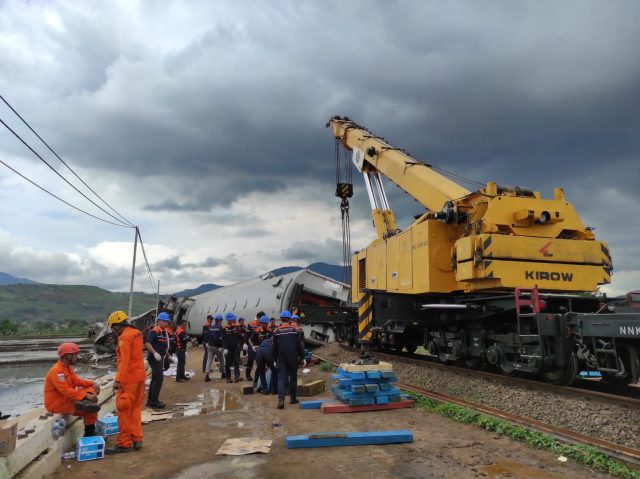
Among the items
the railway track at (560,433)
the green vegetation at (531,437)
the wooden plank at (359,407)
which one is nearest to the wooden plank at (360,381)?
the wooden plank at (359,407)

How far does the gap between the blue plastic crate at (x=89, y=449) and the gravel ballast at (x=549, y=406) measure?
532 cm

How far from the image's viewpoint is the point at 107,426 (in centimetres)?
598

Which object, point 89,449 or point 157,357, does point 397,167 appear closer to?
point 157,357

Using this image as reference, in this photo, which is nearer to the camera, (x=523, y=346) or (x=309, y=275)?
(x=523, y=346)

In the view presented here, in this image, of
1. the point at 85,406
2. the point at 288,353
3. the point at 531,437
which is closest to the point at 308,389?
the point at 288,353

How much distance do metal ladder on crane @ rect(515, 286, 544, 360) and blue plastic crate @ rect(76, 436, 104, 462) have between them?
588 centimetres

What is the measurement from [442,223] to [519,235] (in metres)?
1.63

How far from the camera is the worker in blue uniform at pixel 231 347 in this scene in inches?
440

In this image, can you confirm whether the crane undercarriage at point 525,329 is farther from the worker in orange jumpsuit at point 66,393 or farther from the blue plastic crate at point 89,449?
the worker in orange jumpsuit at point 66,393

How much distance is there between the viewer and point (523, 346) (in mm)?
7660

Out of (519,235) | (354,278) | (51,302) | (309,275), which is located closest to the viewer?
(519,235)

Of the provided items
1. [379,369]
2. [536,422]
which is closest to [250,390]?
[379,369]

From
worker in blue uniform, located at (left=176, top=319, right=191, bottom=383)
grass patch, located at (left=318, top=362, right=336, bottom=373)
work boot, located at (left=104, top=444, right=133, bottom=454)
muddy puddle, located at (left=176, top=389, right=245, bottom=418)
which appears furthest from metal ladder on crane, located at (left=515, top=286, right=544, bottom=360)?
worker in blue uniform, located at (left=176, top=319, right=191, bottom=383)

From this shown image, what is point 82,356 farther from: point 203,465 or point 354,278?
point 203,465
